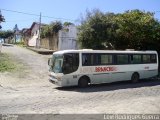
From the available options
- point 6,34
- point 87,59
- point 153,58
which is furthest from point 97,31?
point 6,34

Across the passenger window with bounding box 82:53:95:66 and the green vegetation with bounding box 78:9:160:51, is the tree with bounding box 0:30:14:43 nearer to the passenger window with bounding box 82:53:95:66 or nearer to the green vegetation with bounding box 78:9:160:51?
the green vegetation with bounding box 78:9:160:51

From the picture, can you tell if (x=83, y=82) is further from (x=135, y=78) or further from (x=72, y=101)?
(x=135, y=78)

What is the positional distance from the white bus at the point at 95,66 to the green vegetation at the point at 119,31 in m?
5.41

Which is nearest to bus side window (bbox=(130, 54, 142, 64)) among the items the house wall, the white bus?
the white bus

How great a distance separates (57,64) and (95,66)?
2.62 meters

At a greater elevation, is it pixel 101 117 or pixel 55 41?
pixel 55 41

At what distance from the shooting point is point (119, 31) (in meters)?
28.0

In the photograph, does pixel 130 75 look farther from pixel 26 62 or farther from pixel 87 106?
pixel 26 62

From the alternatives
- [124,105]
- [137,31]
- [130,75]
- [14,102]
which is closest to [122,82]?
[130,75]

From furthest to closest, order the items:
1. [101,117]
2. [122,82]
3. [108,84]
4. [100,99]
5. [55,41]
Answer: [55,41] < [122,82] < [108,84] < [100,99] < [101,117]

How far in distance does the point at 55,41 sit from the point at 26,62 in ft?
50.3

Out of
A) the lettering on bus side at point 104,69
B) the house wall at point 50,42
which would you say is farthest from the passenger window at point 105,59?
the house wall at point 50,42

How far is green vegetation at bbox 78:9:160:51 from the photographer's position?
92.0 ft

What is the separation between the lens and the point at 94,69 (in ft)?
63.7
